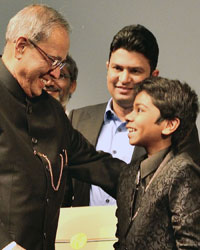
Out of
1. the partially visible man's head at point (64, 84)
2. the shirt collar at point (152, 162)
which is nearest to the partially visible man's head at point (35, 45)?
the shirt collar at point (152, 162)

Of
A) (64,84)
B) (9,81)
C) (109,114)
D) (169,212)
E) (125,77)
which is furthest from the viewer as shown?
(64,84)

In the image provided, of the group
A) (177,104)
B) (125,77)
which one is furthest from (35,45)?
(125,77)

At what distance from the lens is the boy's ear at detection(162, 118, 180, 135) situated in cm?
220

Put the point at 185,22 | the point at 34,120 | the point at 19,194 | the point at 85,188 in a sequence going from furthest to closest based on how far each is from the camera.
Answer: the point at 185,22, the point at 85,188, the point at 34,120, the point at 19,194

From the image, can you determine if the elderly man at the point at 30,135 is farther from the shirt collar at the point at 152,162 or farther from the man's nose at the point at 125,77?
the man's nose at the point at 125,77

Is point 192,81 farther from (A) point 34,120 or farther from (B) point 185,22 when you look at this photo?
(A) point 34,120

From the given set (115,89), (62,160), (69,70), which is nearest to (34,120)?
(62,160)

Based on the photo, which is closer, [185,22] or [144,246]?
[144,246]

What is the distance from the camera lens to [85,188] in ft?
8.96

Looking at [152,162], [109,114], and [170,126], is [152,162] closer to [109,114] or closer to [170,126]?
[170,126]

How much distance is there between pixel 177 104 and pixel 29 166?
1.91ft

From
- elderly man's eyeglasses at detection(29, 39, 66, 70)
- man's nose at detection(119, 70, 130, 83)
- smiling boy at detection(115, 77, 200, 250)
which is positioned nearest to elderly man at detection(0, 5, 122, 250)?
elderly man's eyeglasses at detection(29, 39, 66, 70)

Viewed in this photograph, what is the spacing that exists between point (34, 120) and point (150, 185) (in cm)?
48

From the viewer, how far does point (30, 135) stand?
7.12ft
